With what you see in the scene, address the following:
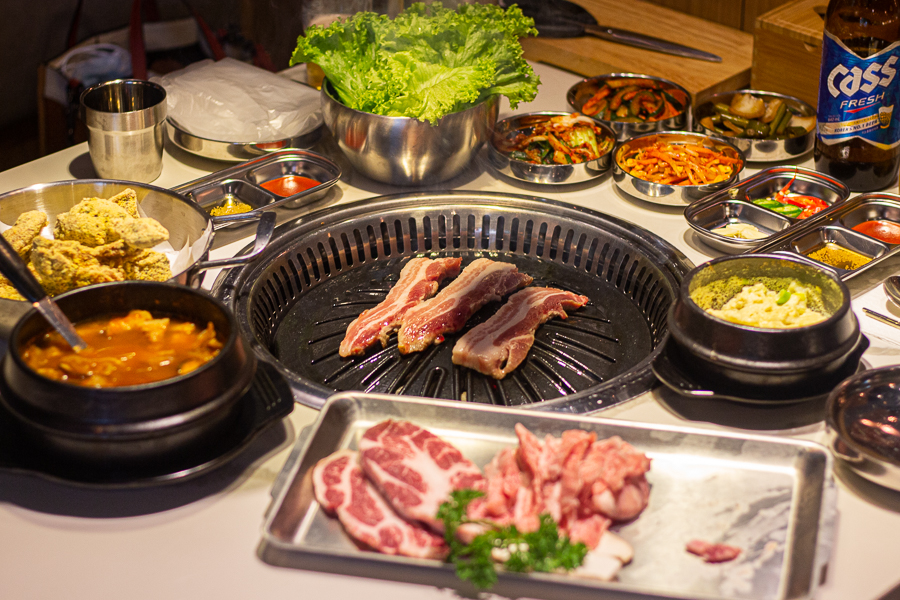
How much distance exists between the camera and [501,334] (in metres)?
2.27

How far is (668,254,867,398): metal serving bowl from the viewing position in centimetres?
175

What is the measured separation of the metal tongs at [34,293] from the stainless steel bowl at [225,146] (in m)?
1.24

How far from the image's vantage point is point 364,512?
5.11ft

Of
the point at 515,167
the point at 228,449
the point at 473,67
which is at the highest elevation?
the point at 473,67

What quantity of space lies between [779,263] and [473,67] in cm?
121

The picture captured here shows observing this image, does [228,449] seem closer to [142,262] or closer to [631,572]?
[142,262]

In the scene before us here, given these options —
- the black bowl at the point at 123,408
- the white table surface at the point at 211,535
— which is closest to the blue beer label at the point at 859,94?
the white table surface at the point at 211,535

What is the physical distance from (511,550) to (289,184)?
177 cm

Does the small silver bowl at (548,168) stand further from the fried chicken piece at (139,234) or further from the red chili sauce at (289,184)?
the fried chicken piece at (139,234)

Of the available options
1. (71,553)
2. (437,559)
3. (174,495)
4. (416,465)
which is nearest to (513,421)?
(416,465)

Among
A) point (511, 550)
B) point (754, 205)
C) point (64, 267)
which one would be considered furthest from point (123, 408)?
point (754, 205)

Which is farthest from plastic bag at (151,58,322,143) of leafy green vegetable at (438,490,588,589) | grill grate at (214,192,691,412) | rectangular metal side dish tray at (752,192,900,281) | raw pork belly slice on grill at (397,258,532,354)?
leafy green vegetable at (438,490,588,589)

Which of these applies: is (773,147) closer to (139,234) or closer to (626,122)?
(626,122)

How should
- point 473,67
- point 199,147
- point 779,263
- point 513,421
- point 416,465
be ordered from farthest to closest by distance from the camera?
point 199,147 → point 473,67 → point 779,263 → point 513,421 → point 416,465
